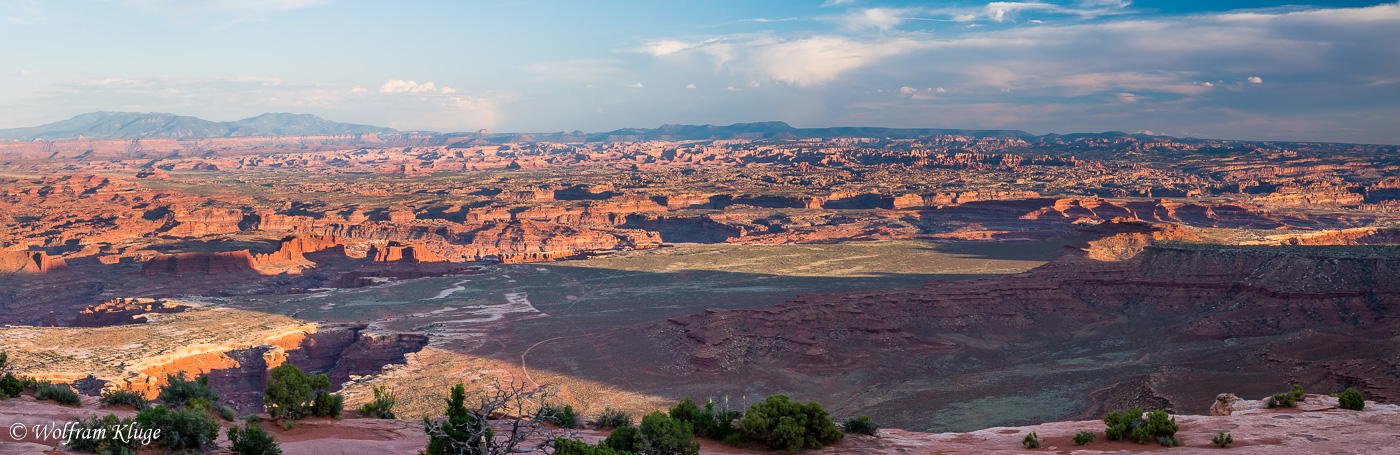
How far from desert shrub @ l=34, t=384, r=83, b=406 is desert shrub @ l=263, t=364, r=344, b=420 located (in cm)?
343

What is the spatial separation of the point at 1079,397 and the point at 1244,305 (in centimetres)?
1793

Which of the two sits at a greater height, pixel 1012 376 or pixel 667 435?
pixel 667 435

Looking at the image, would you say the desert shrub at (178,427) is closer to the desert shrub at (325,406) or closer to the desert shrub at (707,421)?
the desert shrub at (325,406)

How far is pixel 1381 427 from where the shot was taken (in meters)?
17.5

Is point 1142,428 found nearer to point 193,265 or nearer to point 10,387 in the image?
point 10,387

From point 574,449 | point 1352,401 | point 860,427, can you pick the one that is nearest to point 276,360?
point 860,427

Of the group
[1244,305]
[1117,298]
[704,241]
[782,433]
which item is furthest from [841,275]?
[782,433]

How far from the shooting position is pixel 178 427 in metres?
13.5

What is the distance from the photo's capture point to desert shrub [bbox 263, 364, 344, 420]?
17.1 meters

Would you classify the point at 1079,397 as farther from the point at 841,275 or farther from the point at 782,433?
the point at 841,275

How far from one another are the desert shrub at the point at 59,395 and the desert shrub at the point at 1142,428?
20547 millimetres

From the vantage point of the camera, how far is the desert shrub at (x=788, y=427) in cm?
1822

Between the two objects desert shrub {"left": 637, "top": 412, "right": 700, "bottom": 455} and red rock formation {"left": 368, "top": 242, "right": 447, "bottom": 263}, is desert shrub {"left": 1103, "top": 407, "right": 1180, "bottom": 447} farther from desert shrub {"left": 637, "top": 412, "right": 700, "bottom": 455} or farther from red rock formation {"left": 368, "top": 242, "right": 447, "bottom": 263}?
red rock formation {"left": 368, "top": 242, "right": 447, "bottom": 263}

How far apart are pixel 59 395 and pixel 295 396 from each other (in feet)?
14.2
